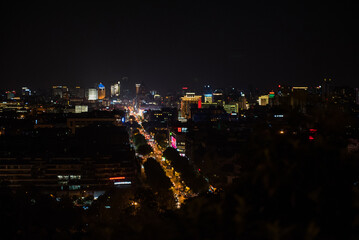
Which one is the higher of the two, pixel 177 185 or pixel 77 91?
pixel 77 91

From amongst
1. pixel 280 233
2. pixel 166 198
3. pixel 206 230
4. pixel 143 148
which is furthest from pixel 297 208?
pixel 143 148

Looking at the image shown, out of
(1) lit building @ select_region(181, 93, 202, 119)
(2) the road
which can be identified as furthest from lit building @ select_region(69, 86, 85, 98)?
(2) the road

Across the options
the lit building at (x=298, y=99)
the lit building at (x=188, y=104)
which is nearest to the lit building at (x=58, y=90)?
the lit building at (x=188, y=104)

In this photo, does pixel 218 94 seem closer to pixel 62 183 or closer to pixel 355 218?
pixel 62 183

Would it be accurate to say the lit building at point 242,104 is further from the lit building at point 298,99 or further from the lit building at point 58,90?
the lit building at point 298,99

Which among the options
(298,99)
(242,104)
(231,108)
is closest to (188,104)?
(231,108)

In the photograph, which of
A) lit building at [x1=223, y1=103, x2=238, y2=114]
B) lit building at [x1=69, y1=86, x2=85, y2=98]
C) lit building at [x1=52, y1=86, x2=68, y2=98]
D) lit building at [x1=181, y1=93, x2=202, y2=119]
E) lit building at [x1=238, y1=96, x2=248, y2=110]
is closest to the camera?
lit building at [x1=181, y1=93, x2=202, y2=119]

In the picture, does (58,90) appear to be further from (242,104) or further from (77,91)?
(242,104)

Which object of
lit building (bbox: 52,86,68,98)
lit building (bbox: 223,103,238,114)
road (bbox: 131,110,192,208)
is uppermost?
lit building (bbox: 52,86,68,98)

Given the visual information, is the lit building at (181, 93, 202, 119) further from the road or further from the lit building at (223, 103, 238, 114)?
the road

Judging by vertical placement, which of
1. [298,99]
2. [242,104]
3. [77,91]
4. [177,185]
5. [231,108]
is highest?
[77,91]

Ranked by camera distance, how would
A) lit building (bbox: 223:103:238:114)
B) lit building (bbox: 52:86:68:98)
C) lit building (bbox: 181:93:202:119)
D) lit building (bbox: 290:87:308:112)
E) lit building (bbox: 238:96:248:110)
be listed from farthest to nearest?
lit building (bbox: 52:86:68:98)
lit building (bbox: 238:96:248:110)
lit building (bbox: 223:103:238:114)
lit building (bbox: 181:93:202:119)
lit building (bbox: 290:87:308:112)
